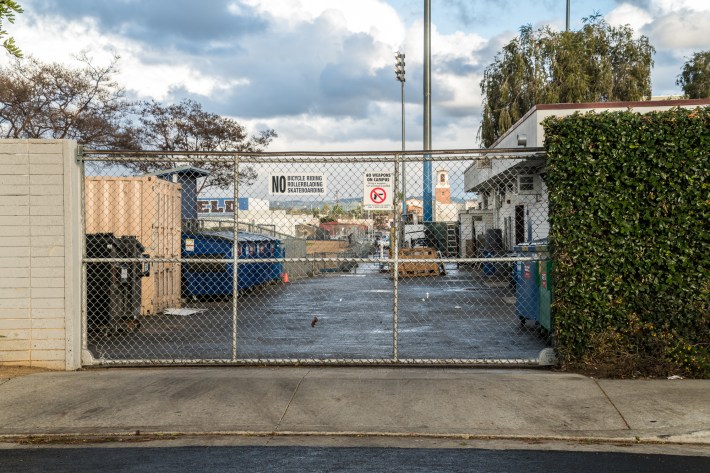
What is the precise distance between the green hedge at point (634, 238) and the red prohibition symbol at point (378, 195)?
1944mm

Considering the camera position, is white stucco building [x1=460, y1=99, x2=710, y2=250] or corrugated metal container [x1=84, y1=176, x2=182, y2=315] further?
corrugated metal container [x1=84, y1=176, x2=182, y2=315]

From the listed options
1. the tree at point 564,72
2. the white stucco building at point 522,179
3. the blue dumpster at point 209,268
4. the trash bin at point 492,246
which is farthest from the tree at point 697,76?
the blue dumpster at point 209,268

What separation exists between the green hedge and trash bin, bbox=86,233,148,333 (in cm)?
672

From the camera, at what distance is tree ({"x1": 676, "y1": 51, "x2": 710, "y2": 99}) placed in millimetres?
46759

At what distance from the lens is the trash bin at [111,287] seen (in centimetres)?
1222

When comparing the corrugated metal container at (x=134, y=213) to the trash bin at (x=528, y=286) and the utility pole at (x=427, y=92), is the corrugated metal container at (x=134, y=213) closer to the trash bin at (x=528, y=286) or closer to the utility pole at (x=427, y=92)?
the trash bin at (x=528, y=286)

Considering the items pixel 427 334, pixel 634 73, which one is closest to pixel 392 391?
pixel 427 334

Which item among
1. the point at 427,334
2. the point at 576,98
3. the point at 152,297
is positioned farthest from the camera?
the point at 576,98

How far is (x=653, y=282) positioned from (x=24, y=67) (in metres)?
32.9

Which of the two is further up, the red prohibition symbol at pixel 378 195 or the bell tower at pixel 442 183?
the bell tower at pixel 442 183

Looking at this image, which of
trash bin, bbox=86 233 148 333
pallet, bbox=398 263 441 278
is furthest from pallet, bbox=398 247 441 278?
trash bin, bbox=86 233 148 333

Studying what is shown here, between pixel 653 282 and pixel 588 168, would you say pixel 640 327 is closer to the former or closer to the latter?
pixel 653 282

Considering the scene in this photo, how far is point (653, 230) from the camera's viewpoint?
27.7 feet

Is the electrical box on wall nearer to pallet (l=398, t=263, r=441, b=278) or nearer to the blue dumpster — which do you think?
the blue dumpster
